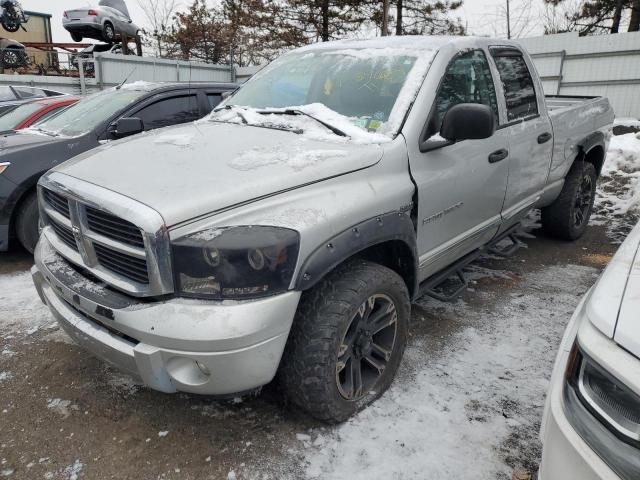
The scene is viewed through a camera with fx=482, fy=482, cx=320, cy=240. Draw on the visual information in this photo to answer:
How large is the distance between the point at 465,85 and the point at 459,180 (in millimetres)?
671

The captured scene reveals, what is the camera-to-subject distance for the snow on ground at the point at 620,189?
581 centimetres

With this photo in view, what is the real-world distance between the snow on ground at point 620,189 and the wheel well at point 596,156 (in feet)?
2.65

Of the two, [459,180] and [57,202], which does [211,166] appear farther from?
[459,180]

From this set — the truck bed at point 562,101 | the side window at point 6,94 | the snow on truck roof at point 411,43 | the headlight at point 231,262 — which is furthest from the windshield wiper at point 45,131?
the side window at point 6,94

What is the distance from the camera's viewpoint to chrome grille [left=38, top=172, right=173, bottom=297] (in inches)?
72.2

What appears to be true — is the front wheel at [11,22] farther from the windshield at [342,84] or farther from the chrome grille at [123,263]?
the chrome grille at [123,263]

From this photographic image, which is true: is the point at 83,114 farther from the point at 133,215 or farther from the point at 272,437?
the point at 272,437

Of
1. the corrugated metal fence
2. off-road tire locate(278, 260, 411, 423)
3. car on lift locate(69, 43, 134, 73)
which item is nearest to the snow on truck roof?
off-road tire locate(278, 260, 411, 423)

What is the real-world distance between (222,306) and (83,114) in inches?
172

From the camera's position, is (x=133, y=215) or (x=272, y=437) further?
(x=272, y=437)

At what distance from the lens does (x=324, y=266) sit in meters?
2.00

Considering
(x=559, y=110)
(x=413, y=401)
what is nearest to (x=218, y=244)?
(x=413, y=401)

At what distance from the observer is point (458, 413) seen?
2.45m

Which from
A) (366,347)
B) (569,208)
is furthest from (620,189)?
(366,347)
